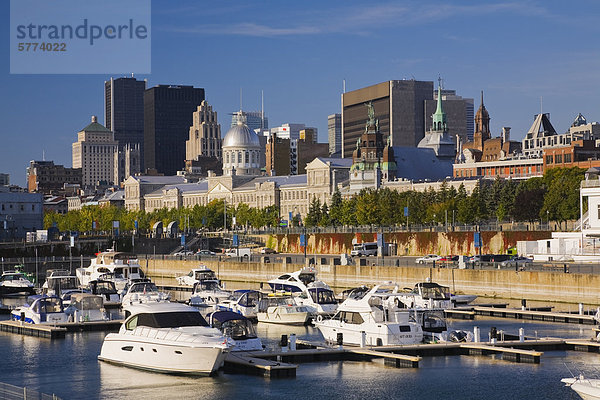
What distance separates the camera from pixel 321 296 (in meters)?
73.4

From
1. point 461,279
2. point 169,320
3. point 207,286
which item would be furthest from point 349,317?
point 461,279

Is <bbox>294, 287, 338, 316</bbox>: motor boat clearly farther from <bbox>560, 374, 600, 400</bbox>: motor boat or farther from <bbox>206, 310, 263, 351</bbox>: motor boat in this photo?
<bbox>560, 374, 600, 400</bbox>: motor boat

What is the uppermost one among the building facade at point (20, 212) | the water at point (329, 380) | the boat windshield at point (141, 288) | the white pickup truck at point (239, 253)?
the building facade at point (20, 212)

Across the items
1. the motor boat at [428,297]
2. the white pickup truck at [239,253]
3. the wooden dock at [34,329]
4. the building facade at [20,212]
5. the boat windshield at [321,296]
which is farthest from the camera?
the building facade at [20,212]

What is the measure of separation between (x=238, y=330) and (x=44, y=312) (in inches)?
787

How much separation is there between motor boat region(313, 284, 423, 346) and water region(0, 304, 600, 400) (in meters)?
2.55

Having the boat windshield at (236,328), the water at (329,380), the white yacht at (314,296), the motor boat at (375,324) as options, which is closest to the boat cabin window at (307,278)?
the white yacht at (314,296)

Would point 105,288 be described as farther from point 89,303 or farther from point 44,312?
point 44,312

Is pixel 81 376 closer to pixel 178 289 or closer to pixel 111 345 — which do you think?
pixel 111 345

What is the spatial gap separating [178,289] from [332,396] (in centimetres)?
5657

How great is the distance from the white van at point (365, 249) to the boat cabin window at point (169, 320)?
77.4 metres

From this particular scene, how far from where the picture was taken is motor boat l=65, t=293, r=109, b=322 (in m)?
70.4

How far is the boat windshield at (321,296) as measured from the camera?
73188 mm

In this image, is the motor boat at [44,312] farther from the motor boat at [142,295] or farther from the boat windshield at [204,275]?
the boat windshield at [204,275]
